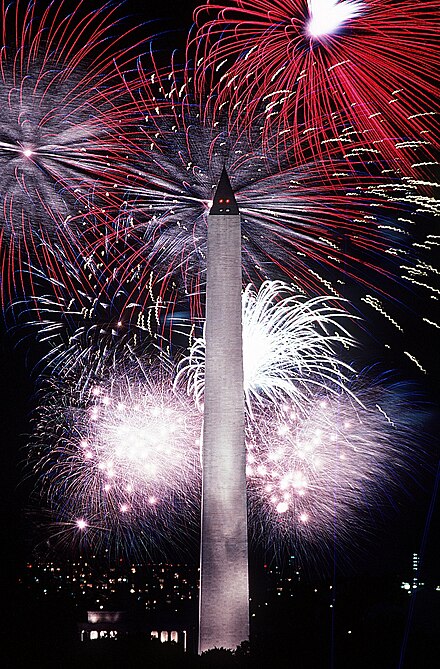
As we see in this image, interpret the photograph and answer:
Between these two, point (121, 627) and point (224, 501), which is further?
point (121, 627)

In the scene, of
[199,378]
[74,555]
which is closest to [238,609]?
[199,378]

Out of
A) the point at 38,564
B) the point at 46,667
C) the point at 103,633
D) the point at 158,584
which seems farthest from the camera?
the point at 158,584

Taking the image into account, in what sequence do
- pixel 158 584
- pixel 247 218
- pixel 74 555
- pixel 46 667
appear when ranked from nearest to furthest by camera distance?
pixel 46 667 → pixel 247 218 → pixel 158 584 → pixel 74 555

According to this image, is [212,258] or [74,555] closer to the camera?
[212,258]

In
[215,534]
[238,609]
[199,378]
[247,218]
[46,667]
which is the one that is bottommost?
[46,667]

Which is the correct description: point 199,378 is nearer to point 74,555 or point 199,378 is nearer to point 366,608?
point 366,608

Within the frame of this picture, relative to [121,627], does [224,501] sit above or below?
below

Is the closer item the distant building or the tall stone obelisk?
the tall stone obelisk

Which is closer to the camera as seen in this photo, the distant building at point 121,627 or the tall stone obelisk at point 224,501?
the tall stone obelisk at point 224,501
